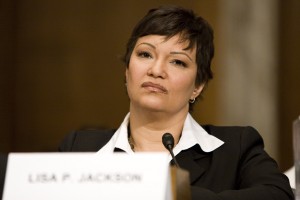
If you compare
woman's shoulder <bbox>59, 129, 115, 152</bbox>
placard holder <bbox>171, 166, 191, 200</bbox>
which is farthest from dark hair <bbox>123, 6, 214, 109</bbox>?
placard holder <bbox>171, 166, 191, 200</bbox>

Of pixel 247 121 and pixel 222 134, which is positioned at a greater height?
pixel 222 134

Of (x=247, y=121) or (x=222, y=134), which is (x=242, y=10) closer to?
(x=247, y=121)

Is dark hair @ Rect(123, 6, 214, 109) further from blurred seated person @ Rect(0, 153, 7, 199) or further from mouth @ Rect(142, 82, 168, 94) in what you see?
blurred seated person @ Rect(0, 153, 7, 199)

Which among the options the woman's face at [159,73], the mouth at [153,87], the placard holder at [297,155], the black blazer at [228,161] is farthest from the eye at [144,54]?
the placard holder at [297,155]

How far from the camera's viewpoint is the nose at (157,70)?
2.30 metres

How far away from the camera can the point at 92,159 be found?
4.70 feet

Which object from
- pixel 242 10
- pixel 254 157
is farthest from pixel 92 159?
pixel 242 10

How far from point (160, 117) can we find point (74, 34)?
2955 millimetres

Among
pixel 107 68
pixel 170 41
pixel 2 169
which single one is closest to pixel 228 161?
pixel 170 41

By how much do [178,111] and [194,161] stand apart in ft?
0.69

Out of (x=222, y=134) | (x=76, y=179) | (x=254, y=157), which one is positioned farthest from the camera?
(x=222, y=134)

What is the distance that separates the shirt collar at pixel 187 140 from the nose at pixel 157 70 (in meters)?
0.26

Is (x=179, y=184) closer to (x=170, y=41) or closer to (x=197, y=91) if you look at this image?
(x=170, y=41)

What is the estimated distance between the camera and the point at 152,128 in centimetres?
245
